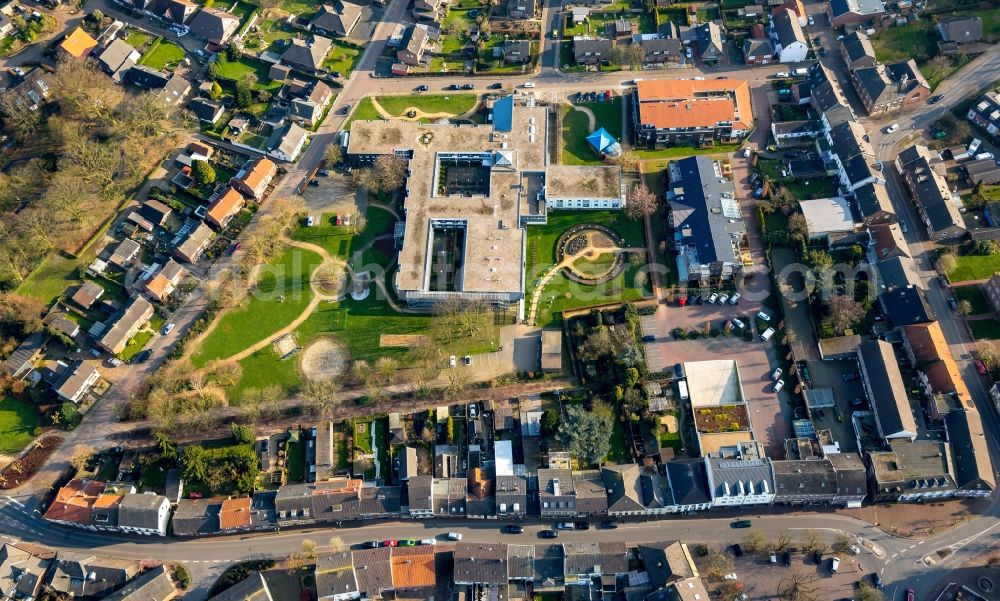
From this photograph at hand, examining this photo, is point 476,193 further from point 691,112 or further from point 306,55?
point 306,55

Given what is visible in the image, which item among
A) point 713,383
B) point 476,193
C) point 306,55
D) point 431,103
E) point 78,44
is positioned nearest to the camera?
point 713,383

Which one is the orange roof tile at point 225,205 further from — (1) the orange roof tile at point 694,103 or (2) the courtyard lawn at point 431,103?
(1) the orange roof tile at point 694,103

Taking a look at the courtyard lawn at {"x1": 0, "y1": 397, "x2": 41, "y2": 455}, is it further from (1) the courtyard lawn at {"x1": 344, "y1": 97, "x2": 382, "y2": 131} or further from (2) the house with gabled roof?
(1) the courtyard lawn at {"x1": 344, "y1": 97, "x2": 382, "y2": 131}

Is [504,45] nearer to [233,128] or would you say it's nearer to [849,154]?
[233,128]

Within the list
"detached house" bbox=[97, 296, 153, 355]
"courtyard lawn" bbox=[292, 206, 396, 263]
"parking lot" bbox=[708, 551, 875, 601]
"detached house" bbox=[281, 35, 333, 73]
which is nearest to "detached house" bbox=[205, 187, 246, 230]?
"courtyard lawn" bbox=[292, 206, 396, 263]

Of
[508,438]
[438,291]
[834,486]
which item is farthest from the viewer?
[438,291]

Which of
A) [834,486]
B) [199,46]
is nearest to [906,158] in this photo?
[834,486]

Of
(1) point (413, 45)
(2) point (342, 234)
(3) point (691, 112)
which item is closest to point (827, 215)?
(3) point (691, 112)
